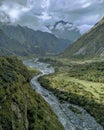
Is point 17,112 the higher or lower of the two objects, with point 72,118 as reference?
higher

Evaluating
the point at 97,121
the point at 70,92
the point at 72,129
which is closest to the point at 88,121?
the point at 97,121

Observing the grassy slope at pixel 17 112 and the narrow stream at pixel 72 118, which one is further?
the narrow stream at pixel 72 118

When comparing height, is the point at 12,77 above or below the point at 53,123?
above

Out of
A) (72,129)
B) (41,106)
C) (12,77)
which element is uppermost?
(12,77)

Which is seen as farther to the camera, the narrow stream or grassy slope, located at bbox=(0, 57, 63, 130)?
the narrow stream

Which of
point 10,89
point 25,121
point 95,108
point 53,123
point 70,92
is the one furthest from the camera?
point 70,92

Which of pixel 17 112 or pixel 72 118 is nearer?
pixel 17 112

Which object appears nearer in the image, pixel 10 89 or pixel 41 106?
pixel 10 89

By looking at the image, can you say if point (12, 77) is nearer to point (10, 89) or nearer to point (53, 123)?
point (10, 89)

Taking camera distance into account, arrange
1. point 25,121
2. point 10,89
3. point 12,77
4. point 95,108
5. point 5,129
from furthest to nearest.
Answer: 1. point 95,108
2. point 12,77
3. point 10,89
4. point 25,121
5. point 5,129

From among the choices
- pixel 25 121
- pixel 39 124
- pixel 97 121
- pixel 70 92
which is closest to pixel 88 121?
pixel 97 121
